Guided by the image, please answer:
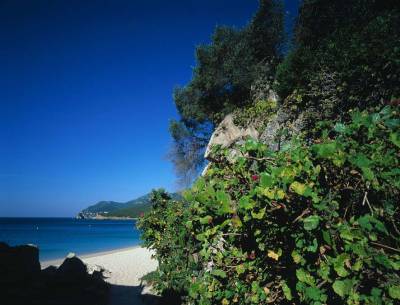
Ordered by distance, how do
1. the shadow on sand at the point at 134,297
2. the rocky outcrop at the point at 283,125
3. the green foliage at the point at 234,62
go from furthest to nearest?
the green foliage at the point at 234,62 < the rocky outcrop at the point at 283,125 < the shadow on sand at the point at 134,297

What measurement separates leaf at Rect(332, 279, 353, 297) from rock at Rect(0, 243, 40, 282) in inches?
368

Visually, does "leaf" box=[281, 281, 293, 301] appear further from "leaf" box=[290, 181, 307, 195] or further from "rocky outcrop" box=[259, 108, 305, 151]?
"rocky outcrop" box=[259, 108, 305, 151]

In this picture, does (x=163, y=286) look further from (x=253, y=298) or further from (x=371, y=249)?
(x=371, y=249)

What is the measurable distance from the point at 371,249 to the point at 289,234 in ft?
1.75

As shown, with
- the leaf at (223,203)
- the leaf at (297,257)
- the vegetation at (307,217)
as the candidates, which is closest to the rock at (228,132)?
the vegetation at (307,217)

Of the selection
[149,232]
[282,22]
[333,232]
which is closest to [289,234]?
[333,232]

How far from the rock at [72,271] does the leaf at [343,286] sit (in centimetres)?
1033

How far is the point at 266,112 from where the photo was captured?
12203 mm

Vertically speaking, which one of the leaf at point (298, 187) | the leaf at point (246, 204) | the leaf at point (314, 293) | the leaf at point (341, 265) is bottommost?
the leaf at point (314, 293)

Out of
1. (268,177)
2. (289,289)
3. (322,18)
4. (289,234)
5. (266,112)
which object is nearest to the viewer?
(268,177)

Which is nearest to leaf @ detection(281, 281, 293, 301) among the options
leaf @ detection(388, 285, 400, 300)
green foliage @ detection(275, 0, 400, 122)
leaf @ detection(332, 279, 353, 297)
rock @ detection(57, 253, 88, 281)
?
leaf @ detection(332, 279, 353, 297)

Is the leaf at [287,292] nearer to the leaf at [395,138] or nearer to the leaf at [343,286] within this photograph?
the leaf at [343,286]

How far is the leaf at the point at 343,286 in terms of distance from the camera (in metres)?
1.58

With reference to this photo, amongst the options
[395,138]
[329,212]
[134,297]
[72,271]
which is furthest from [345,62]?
[72,271]
